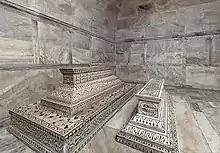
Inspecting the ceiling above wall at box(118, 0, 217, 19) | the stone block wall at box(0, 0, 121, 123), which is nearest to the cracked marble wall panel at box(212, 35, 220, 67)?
the ceiling above wall at box(118, 0, 217, 19)

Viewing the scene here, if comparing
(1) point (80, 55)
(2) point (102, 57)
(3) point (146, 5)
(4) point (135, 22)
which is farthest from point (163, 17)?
(1) point (80, 55)

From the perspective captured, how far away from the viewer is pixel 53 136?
2.67ft

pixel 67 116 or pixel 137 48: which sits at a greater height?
pixel 137 48

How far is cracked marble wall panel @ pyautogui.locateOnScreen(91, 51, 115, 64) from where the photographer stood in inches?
112

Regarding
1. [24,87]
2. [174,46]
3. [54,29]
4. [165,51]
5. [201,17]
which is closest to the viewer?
[24,87]

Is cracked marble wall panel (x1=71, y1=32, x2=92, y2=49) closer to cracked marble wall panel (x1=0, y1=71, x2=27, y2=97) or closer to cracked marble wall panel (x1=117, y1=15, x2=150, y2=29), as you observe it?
cracked marble wall panel (x1=0, y1=71, x2=27, y2=97)

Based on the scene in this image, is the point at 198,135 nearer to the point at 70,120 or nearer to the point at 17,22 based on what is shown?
the point at 70,120

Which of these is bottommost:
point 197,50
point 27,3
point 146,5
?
point 197,50

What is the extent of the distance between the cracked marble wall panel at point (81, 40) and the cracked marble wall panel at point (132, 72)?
1312mm

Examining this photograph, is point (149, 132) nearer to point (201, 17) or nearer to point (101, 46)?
point (101, 46)

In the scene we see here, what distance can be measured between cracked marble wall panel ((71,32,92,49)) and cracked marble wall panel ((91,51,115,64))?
11.4 inches

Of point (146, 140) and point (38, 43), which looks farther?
point (38, 43)

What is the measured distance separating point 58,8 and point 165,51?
98.1 inches

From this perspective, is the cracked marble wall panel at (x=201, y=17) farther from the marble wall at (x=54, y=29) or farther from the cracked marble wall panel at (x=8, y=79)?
the cracked marble wall panel at (x=8, y=79)
